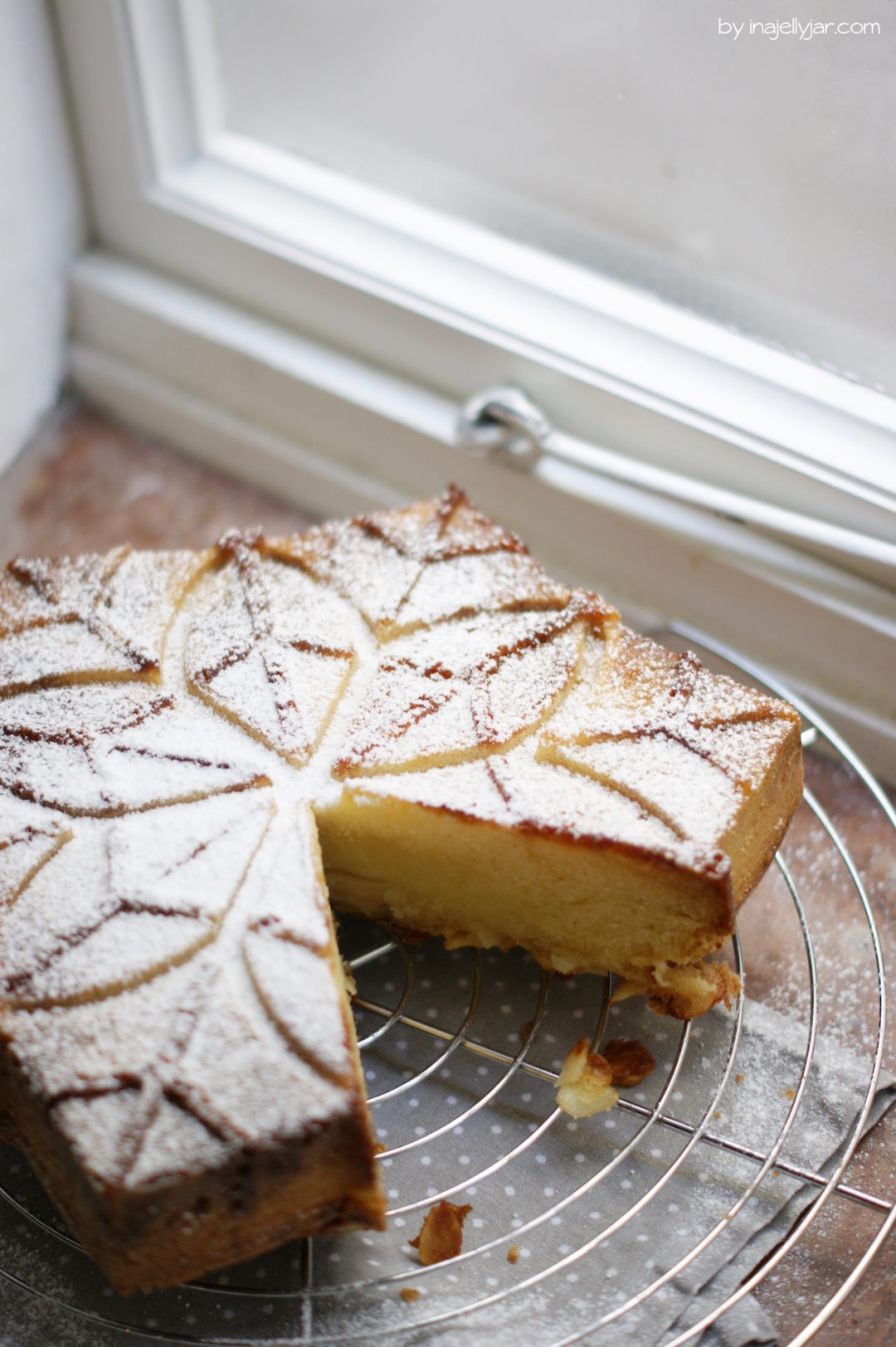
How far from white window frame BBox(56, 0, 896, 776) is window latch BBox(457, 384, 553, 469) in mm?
26

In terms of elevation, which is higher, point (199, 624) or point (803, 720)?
point (803, 720)

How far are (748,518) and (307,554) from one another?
0.64m

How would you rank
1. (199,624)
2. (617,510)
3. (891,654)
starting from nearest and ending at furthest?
(199,624), (891,654), (617,510)

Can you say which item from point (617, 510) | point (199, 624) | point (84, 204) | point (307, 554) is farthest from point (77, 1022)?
point (84, 204)

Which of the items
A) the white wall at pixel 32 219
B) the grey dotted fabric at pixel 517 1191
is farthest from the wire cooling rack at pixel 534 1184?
the white wall at pixel 32 219

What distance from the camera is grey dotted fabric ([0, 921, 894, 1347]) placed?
1305 mm

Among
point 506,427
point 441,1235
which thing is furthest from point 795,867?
point 506,427

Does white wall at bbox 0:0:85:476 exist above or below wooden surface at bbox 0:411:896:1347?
above

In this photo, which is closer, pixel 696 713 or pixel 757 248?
pixel 696 713

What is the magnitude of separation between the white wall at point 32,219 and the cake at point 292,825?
27.1 inches

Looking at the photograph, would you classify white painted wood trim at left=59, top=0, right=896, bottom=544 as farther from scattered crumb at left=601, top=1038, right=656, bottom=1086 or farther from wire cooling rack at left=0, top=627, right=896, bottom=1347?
scattered crumb at left=601, top=1038, right=656, bottom=1086

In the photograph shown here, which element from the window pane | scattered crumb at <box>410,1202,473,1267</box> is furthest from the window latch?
scattered crumb at <box>410,1202,473,1267</box>

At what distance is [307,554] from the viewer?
1689mm

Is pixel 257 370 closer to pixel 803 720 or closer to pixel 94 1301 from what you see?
pixel 803 720
